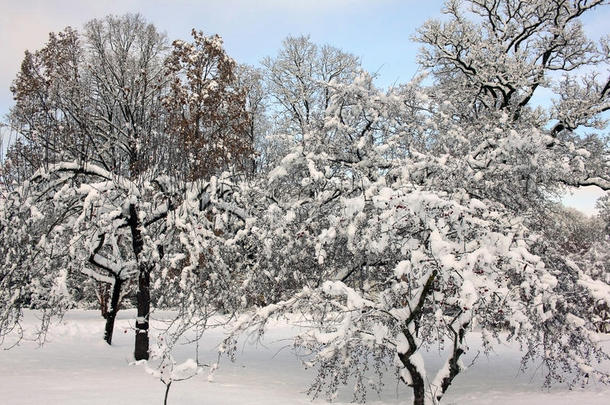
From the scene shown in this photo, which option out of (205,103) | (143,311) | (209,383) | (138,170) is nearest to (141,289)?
(143,311)

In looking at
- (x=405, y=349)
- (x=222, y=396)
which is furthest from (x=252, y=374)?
(x=405, y=349)

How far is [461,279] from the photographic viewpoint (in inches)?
182

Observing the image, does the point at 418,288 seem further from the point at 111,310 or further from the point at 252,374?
the point at 111,310

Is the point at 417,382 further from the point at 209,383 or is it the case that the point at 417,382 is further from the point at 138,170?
the point at 138,170

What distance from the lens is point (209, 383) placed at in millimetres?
8195

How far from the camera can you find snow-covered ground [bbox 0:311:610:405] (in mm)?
6781

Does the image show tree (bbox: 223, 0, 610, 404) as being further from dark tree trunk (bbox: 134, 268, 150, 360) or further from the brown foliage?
dark tree trunk (bbox: 134, 268, 150, 360)

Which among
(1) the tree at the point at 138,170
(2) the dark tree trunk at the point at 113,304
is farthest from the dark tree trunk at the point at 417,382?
(2) the dark tree trunk at the point at 113,304

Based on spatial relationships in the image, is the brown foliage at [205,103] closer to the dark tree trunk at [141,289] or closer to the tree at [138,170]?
the tree at [138,170]

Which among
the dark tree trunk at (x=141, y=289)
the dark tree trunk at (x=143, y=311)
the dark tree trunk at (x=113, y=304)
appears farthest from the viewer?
the dark tree trunk at (x=113, y=304)

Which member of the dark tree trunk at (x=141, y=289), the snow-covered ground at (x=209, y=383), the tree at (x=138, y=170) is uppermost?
the tree at (x=138, y=170)

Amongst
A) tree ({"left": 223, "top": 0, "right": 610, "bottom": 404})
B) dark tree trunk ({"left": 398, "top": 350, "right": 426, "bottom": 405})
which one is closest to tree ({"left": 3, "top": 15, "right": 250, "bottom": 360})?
tree ({"left": 223, "top": 0, "right": 610, "bottom": 404})

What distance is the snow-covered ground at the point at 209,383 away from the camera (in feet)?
22.2

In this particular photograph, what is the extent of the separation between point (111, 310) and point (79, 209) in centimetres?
337
